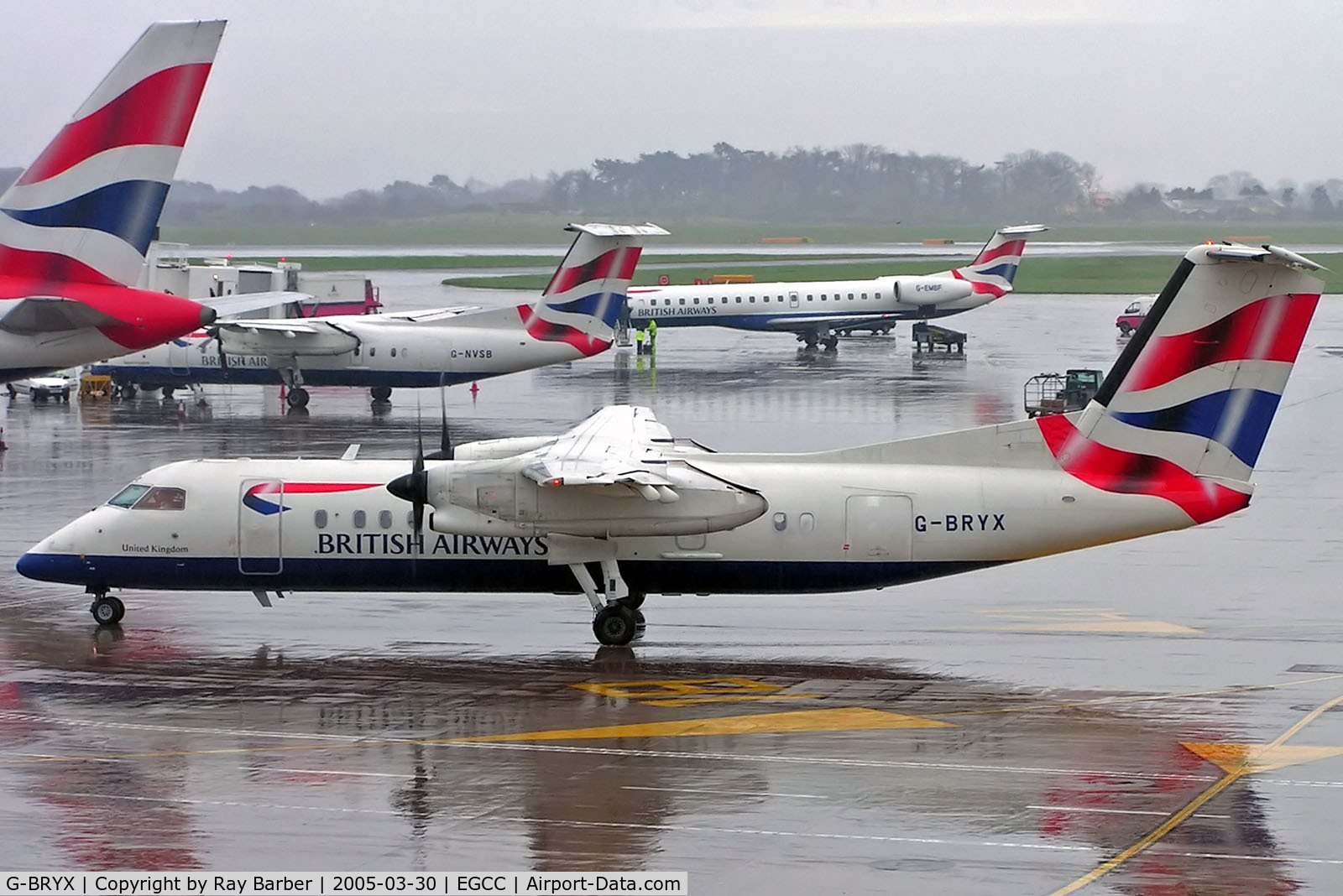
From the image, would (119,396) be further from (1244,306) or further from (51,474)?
(1244,306)

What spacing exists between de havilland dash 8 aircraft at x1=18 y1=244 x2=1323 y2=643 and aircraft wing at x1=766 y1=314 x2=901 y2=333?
4755 cm

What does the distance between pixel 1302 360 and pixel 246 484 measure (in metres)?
49.2

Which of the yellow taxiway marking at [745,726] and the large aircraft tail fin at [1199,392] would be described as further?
the large aircraft tail fin at [1199,392]

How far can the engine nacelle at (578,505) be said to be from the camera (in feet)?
71.7

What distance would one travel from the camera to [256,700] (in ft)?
67.3

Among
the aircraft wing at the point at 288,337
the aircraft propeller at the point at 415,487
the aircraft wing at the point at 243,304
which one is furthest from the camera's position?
the aircraft wing at the point at 243,304

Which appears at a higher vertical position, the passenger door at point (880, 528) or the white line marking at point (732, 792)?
the passenger door at point (880, 528)

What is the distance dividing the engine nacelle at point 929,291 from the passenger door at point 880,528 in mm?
50944

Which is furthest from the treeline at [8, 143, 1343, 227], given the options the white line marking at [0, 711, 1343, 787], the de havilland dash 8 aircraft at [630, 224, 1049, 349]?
the white line marking at [0, 711, 1343, 787]

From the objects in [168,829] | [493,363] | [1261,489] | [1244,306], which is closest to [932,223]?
[493,363]

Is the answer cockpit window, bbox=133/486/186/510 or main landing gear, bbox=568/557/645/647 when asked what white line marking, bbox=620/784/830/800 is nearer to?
main landing gear, bbox=568/557/645/647

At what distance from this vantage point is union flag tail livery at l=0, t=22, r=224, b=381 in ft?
63.6

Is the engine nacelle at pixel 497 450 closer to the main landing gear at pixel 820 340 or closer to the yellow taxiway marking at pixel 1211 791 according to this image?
the yellow taxiway marking at pixel 1211 791

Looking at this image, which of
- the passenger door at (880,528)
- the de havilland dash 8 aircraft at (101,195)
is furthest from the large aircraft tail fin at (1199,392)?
the de havilland dash 8 aircraft at (101,195)
